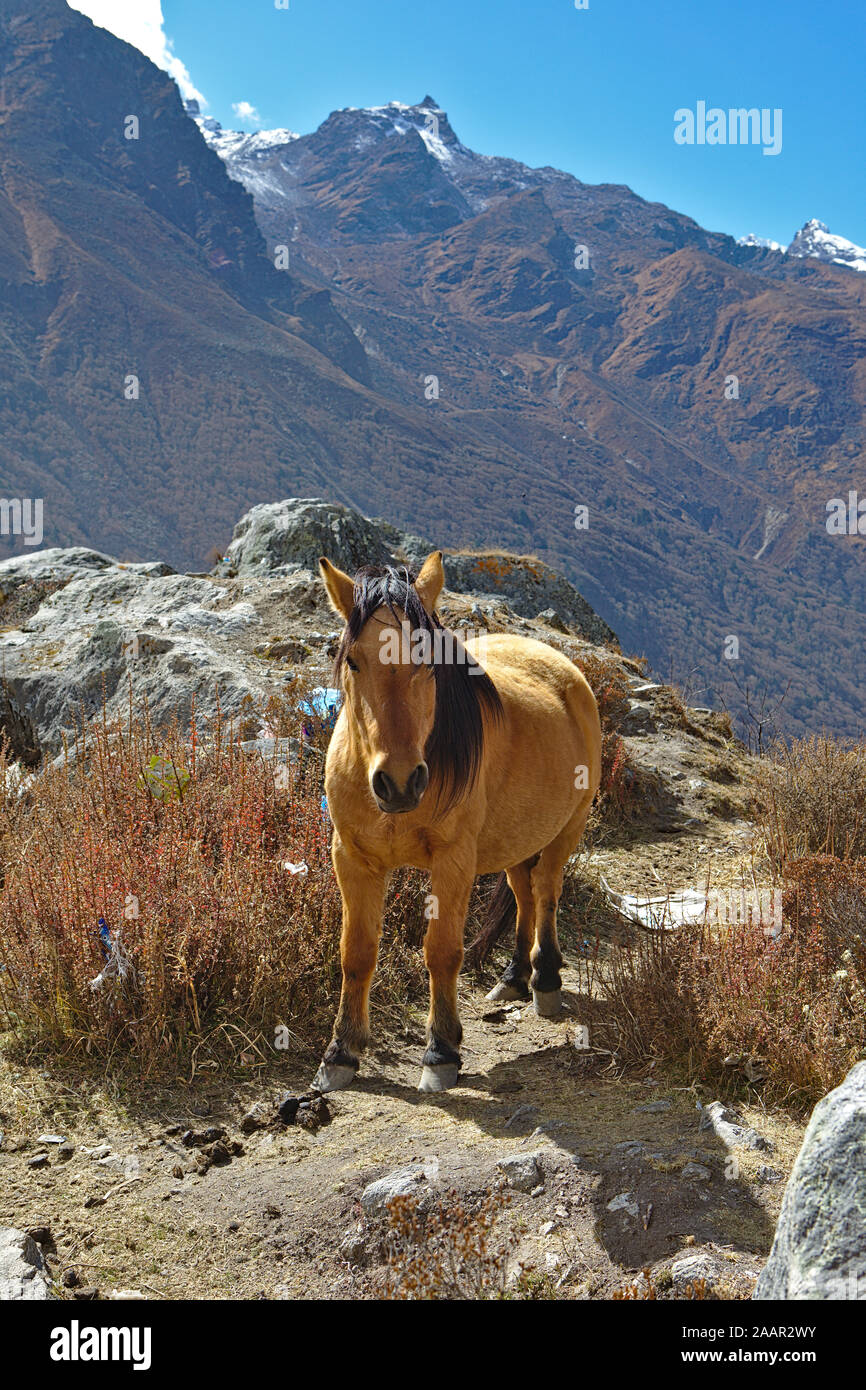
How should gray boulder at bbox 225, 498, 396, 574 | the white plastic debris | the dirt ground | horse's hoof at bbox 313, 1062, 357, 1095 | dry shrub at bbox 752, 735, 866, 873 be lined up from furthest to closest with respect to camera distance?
gray boulder at bbox 225, 498, 396, 574 < dry shrub at bbox 752, 735, 866, 873 < the white plastic debris < horse's hoof at bbox 313, 1062, 357, 1095 < the dirt ground

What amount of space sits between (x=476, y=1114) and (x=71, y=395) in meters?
140

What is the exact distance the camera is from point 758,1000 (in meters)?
4.06

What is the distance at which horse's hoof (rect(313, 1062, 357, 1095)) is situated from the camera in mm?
4059

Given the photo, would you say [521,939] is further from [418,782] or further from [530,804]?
[418,782]

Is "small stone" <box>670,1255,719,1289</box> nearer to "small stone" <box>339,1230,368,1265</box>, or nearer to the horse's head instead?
"small stone" <box>339,1230,368,1265</box>

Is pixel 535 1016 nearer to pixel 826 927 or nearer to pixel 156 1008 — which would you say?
pixel 826 927

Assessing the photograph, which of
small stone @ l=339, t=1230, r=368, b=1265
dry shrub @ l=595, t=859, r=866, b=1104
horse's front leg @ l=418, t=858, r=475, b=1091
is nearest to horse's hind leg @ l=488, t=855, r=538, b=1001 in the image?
dry shrub @ l=595, t=859, r=866, b=1104

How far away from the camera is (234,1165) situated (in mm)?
3553

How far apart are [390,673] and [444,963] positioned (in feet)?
4.59

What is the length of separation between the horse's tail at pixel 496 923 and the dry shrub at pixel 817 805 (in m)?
2.42

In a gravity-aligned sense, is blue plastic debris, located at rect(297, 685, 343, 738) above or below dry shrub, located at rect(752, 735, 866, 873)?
above

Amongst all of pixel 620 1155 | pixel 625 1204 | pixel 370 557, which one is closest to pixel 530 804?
pixel 620 1155

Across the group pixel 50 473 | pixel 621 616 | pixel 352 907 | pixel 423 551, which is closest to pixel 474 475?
pixel 621 616

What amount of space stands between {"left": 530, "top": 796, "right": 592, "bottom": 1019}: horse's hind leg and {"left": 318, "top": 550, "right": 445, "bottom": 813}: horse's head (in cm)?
170
